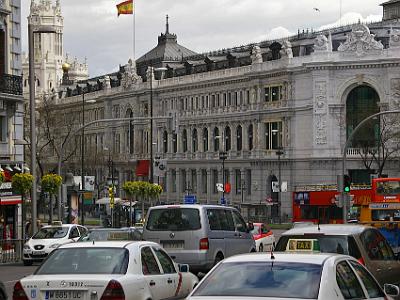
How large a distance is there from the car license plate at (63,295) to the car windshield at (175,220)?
11371 millimetres

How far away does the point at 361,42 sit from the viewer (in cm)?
9312

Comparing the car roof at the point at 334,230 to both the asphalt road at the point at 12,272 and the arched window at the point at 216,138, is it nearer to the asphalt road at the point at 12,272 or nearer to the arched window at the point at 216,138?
the asphalt road at the point at 12,272

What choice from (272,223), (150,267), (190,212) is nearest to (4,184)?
(190,212)

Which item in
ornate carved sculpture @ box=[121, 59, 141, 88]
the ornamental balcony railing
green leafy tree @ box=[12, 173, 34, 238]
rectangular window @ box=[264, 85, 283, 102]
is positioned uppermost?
ornate carved sculpture @ box=[121, 59, 141, 88]

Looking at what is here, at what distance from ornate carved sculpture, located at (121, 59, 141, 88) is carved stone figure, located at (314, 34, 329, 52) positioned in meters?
30.8

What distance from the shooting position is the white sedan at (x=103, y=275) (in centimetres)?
1490

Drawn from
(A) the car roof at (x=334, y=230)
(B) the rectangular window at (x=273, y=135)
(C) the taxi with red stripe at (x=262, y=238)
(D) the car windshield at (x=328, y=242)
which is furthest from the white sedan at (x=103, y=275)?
(B) the rectangular window at (x=273, y=135)

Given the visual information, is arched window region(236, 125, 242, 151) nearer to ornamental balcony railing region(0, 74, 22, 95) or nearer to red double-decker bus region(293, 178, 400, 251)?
red double-decker bus region(293, 178, 400, 251)

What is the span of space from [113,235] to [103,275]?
1299cm

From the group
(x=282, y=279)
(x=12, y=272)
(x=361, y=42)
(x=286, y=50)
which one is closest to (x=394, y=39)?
(x=361, y=42)

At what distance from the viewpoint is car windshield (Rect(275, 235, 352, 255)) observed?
18.1 m

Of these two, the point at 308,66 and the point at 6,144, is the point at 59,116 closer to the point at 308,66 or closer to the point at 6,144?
the point at 308,66

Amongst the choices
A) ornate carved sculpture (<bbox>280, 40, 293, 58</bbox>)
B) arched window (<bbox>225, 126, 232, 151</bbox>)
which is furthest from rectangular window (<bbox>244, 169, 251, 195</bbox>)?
ornate carved sculpture (<bbox>280, 40, 293, 58</bbox>)

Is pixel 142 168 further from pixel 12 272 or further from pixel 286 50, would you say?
pixel 12 272
